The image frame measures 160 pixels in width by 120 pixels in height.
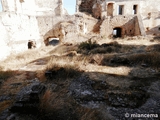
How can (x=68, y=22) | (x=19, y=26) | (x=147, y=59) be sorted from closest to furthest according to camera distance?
(x=147, y=59) → (x=19, y=26) → (x=68, y=22)

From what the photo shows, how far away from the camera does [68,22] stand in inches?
527

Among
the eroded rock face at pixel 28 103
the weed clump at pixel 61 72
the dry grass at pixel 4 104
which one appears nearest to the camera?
the eroded rock face at pixel 28 103

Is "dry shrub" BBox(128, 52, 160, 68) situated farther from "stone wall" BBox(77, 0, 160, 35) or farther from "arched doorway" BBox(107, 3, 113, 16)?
"arched doorway" BBox(107, 3, 113, 16)

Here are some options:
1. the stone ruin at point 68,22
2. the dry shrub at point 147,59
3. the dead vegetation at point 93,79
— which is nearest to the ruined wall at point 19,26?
the stone ruin at point 68,22

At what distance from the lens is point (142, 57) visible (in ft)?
19.1

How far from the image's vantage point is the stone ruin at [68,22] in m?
9.58

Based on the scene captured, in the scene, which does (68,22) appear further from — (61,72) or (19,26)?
(61,72)

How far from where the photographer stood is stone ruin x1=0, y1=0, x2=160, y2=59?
31.4 ft

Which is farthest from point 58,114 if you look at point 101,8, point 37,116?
point 101,8

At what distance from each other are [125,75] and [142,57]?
77.5 inches

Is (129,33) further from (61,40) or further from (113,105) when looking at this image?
(113,105)

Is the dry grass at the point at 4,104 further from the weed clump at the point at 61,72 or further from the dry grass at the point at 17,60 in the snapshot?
the dry grass at the point at 17,60

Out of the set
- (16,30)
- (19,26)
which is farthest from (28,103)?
(19,26)

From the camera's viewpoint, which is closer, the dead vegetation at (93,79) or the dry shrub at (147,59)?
the dead vegetation at (93,79)
